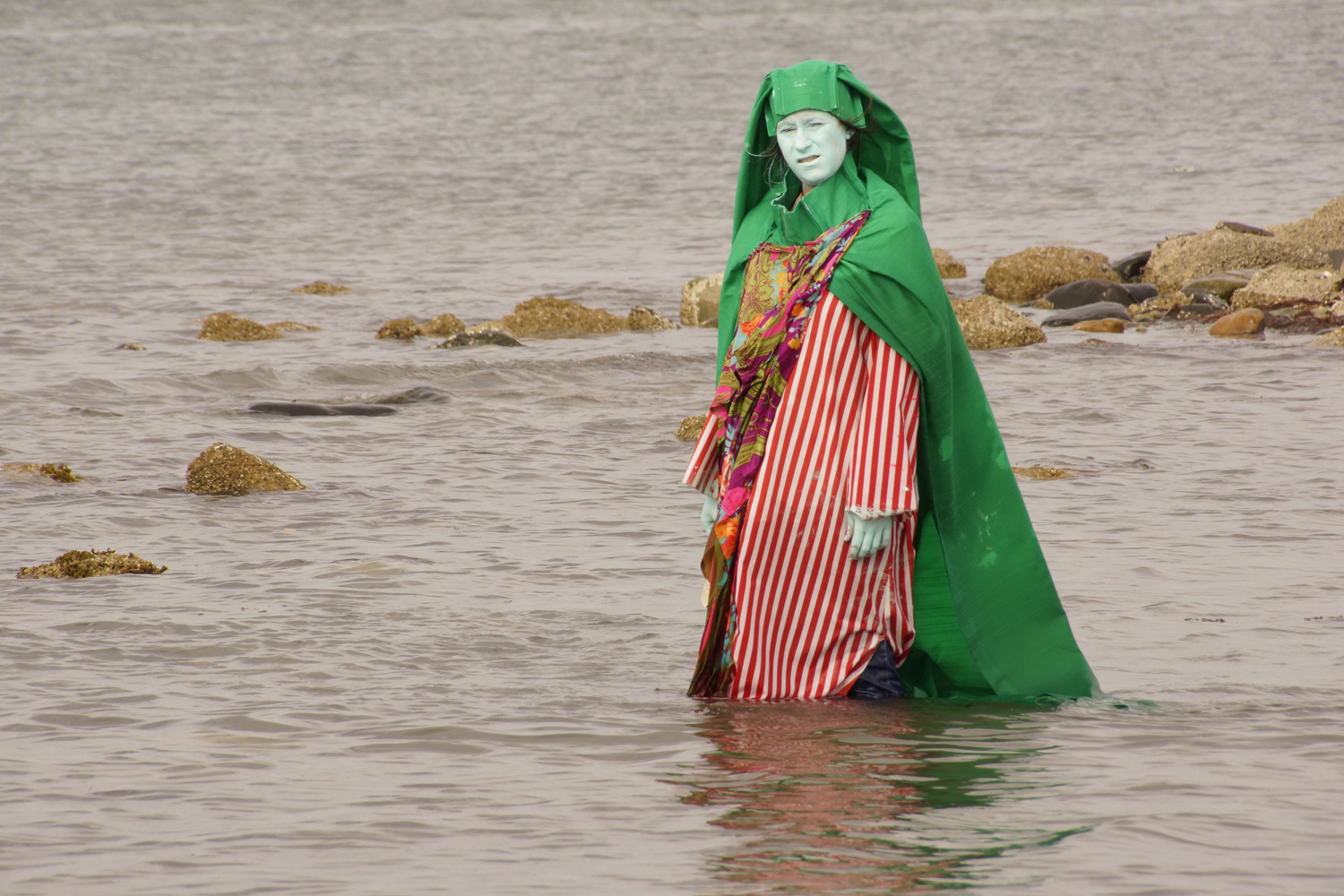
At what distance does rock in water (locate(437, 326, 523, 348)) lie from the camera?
13.8 meters

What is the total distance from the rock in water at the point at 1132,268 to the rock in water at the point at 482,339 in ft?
20.5

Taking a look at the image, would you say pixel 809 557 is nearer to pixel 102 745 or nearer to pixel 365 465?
pixel 102 745

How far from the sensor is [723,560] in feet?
14.4

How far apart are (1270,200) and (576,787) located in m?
21.9

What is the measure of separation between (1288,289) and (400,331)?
7.68m

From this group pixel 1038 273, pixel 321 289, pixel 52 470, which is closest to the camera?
pixel 52 470

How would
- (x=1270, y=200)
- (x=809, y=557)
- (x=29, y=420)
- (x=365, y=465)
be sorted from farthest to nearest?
(x=1270, y=200), (x=29, y=420), (x=365, y=465), (x=809, y=557)

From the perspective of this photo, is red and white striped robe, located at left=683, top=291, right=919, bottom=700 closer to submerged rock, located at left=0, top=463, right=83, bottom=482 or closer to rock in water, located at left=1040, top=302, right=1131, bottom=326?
submerged rock, located at left=0, top=463, right=83, bottom=482

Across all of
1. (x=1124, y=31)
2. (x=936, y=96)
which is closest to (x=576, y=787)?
(x=936, y=96)

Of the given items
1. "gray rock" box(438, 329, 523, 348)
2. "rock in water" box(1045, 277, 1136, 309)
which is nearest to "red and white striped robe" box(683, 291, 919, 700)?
"gray rock" box(438, 329, 523, 348)

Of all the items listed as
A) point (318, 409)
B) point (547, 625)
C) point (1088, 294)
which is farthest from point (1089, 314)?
point (547, 625)

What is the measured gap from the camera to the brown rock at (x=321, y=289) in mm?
18188

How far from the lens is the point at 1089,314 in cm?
1434

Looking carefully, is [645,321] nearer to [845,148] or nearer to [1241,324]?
[1241,324]
